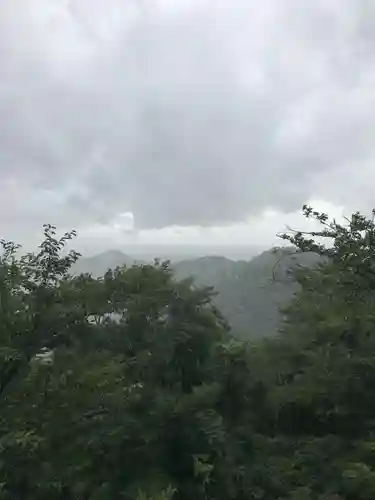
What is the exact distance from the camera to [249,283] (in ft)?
233

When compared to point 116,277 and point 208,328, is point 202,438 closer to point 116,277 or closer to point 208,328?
point 208,328

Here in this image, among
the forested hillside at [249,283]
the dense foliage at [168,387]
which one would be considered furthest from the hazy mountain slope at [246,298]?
the dense foliage at [168,387]

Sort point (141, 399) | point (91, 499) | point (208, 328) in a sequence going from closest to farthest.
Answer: point (91, 499)
point (141, 399)
point (208, 328)

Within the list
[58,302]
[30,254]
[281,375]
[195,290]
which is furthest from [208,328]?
[30,254]

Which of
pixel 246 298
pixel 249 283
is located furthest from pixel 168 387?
pixel 249 283

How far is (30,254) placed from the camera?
13.6 metres

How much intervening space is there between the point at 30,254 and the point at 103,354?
281cm

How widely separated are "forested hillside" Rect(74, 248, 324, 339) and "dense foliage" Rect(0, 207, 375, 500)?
36.7 inches

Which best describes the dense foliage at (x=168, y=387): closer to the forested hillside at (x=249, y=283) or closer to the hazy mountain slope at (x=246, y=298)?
the forested hillside at (x=249, y=283)

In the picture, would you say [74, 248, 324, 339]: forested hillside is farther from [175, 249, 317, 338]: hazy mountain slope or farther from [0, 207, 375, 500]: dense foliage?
[0, 207, 375, 500]: dense foliage

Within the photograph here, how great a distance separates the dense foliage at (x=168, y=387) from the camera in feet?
40.6

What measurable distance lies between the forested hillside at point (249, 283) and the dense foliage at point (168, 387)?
93cm

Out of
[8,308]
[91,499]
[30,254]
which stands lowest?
[91,499]

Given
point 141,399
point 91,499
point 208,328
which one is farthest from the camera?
point 208,328
